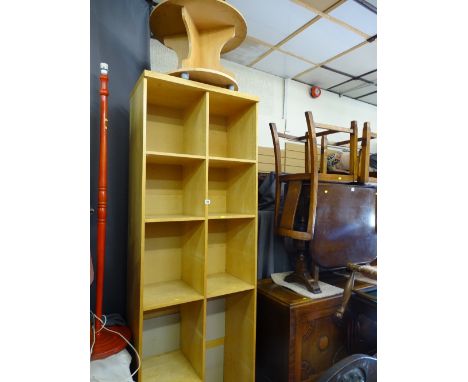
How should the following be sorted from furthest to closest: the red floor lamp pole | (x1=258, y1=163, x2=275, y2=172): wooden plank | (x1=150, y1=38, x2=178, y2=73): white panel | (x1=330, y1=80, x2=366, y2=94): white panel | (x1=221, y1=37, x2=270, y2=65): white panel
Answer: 1. (x1=330, y1=80, x2=366, y2=94): white panel
2. (x1=258, y1=163, x2=275, y2=172): wooden plank
3. (x1=221, y1=37, x2=270, y2=65): white panel
4. (x1=150, y1=38, x2=178, y2=73): white panel
5. the red floor lamp pole

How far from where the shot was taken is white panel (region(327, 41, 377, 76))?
2.84 metres

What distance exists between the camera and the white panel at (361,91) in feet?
12.5

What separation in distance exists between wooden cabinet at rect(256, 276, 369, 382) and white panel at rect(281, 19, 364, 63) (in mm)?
2282

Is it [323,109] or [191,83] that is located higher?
[323,109]

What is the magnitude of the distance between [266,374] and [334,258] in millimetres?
890

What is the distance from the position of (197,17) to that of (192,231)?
1229 mm

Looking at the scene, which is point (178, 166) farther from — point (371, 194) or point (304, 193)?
point (371, 194)

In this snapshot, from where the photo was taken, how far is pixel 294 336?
5.29ft

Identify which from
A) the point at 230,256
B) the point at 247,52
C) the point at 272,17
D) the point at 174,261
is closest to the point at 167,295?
the point at 174,261

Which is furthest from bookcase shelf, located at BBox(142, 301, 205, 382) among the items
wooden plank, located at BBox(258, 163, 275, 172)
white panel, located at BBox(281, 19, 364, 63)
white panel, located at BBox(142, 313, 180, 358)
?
white panel, located at BBox(281, 19, 364, 63)

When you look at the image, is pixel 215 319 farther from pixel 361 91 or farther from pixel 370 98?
pixel 370 98

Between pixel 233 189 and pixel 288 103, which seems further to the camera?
pixel 288 103

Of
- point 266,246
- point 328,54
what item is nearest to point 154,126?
point 266,246

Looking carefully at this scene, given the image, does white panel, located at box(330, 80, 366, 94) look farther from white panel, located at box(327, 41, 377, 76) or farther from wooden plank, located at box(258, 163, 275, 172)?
wooden plank, located at box(258, 163, 275, 172)
